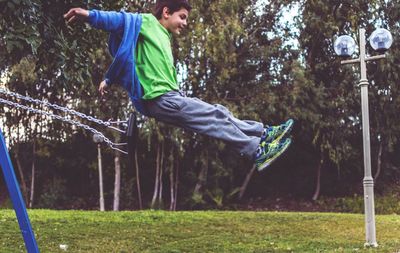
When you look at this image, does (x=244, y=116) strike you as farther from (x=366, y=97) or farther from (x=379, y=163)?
(x=366, y=97)

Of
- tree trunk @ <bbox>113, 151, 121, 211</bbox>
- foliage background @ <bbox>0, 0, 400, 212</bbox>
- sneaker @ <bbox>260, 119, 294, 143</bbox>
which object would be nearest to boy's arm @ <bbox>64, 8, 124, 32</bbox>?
sneaker @ <bbox>260, 119, 294, 143</bbox>

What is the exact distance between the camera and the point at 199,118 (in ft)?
12.2

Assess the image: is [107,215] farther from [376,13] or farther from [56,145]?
[376,13]

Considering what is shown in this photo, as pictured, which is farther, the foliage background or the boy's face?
the foliage background

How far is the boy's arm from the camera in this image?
3350 mm

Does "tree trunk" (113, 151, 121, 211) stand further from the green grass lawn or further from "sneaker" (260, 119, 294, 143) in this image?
"sneaker" (260, 119, 294, 143)

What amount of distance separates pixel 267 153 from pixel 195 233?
5.91m


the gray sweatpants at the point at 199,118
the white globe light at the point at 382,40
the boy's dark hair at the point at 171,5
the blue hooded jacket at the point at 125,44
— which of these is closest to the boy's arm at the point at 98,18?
the blue hooded jacket at the point at 125,44

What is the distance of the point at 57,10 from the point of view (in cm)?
621

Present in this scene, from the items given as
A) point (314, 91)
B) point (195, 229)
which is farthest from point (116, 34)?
point (314, 91)

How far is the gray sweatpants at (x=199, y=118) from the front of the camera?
3668 mm

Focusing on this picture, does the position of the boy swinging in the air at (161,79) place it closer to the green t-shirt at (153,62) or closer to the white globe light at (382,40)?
the green t-shirt at (153,62)

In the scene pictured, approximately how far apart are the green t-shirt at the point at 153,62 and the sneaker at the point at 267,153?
70 cm

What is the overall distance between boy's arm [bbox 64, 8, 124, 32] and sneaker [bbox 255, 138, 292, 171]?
1.21 meters
